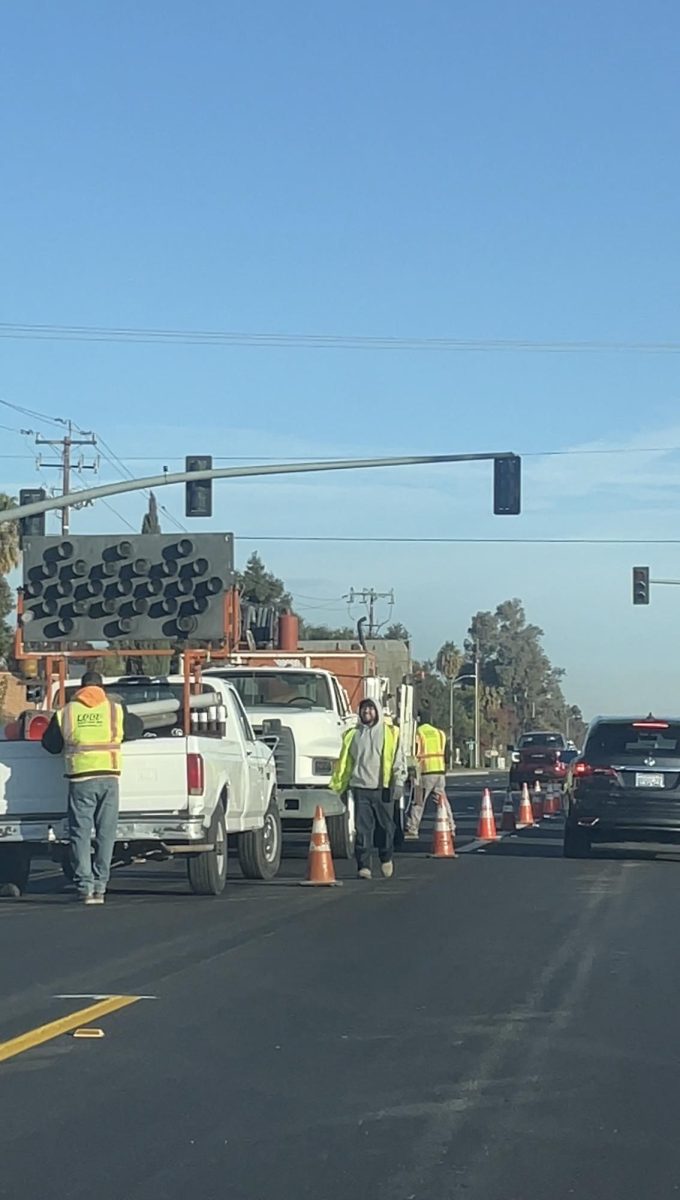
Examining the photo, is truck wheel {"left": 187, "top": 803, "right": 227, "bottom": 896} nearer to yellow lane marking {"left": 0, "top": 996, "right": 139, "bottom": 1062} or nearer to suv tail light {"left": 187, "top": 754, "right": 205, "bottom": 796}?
suv tail light {"left": 187, "top": 754, "right": 205, "bottom": 796}

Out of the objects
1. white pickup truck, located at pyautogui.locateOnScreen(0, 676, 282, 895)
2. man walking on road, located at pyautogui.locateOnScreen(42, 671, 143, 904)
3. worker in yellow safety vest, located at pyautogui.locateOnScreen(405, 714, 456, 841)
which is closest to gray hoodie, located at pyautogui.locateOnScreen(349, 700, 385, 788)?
white pickup truck, located at pyautogui.locateOnScreen(0, 676, 282, 895)

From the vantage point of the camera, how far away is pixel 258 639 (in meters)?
24.6

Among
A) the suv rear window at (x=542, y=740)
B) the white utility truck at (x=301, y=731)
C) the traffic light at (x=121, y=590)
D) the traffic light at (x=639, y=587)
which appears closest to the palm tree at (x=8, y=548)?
the suv rear window at (x=542, y=740)

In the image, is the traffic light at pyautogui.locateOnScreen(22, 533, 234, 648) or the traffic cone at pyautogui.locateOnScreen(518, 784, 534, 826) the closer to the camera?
the traffic light at pyautogui.locateOnScreen(22, 533, 234, 648)

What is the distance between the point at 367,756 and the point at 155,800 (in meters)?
3.32

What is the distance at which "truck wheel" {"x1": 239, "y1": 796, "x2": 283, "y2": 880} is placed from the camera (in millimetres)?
17469

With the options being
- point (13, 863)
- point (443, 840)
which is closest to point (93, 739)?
point (13, 863)

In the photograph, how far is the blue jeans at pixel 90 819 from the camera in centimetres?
1474

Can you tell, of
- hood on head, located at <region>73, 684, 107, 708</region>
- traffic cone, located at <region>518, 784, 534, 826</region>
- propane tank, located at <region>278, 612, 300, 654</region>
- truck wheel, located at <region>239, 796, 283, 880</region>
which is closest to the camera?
hood on head, located at <region>73, 684, 107, 708</region>

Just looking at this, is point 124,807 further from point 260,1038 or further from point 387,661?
point 387,661

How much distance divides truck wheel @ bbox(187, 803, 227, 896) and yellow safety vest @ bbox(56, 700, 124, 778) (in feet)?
3.90

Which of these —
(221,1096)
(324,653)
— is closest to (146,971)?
(221,1096)

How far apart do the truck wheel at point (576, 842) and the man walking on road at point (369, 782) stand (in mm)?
3536

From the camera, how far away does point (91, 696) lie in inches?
587
